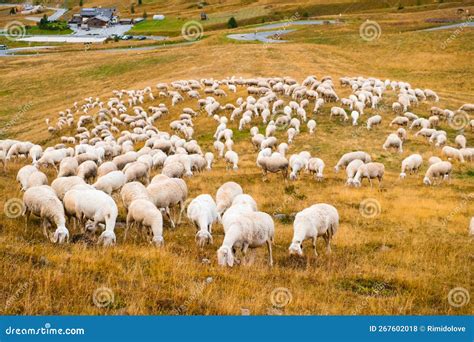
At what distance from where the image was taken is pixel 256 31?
344 ft

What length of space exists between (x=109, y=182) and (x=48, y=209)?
182 inches

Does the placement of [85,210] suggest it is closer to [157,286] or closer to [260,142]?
[157,286]

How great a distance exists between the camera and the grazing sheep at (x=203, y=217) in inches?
522

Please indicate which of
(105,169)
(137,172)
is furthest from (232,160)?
(105,169)

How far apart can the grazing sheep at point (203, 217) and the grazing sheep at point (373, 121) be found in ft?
72.5

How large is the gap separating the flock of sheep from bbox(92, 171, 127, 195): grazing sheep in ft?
0.16

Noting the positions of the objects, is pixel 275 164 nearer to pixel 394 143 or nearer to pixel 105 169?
pixel 105 169

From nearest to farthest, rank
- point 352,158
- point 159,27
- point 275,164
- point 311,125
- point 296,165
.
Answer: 1. point 275,164
2. point 296,165
3. point 352,158
4. point 311,125
5. point 159,27

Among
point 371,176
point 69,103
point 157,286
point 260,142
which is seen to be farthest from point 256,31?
point 157,286

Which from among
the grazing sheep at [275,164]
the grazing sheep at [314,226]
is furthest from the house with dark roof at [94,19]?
the grazing sheep at [314,226]

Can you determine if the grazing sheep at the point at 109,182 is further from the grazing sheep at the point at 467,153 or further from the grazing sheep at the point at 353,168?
the grazing sheep at the point at 467,153

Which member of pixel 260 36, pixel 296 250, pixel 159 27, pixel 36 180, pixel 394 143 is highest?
pixel 159 27

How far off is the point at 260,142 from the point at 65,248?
66.5ft

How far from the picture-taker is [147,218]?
1405cm
